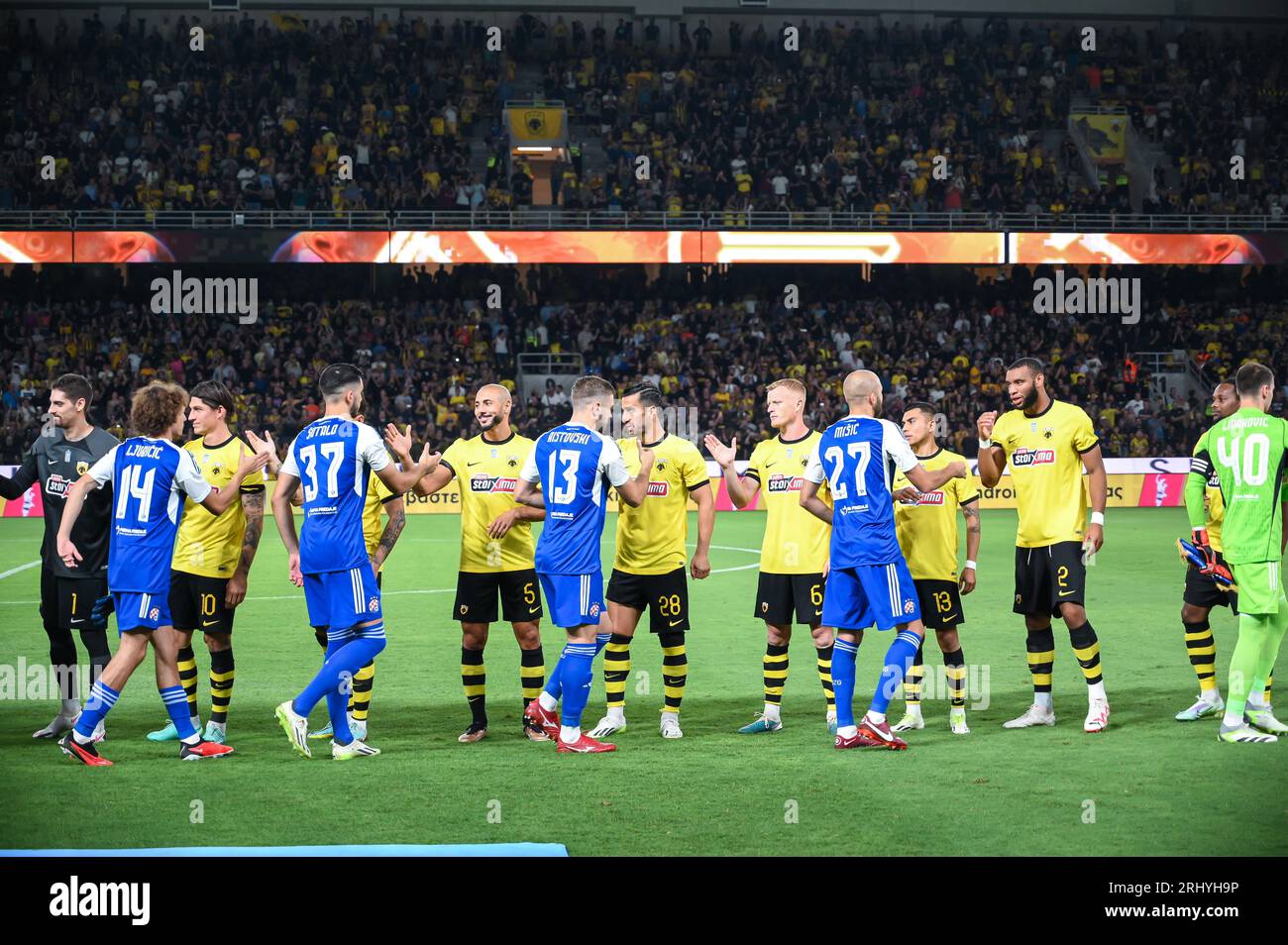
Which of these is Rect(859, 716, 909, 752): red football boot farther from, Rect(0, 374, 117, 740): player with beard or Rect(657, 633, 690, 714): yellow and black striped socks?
Rect(0, 374, 117, 740): player with beard

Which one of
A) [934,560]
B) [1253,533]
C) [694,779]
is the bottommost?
[694,779]

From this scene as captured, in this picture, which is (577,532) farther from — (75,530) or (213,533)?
(75,530)

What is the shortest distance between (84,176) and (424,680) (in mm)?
28016

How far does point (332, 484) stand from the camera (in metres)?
7.64

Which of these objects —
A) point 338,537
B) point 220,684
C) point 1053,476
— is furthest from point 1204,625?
point 220,684

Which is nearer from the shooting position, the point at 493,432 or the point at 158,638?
the point at 158,638

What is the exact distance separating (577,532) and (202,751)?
98.5 inches

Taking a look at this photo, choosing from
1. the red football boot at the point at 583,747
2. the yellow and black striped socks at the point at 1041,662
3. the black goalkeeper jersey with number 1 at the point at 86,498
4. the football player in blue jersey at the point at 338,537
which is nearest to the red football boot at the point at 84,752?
the football player in blue jersey at the point at 338,537

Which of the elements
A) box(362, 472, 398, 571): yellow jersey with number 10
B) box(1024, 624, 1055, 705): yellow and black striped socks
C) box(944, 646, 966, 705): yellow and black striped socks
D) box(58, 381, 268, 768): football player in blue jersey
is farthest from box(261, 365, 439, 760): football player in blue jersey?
box(1024, 624, 1055, 705): yellow and black striped socks

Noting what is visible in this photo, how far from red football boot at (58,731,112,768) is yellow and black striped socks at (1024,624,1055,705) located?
5618 mm

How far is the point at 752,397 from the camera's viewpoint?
3312 centimetres

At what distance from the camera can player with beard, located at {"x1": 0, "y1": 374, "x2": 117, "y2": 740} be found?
831 cm
